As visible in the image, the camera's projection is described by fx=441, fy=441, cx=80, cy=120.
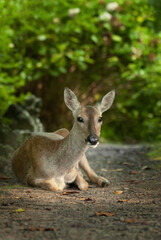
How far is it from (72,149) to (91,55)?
7453 mm

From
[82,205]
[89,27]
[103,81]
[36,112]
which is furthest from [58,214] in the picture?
[103,81]

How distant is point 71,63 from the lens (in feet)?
38.7

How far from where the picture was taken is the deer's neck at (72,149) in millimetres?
5098

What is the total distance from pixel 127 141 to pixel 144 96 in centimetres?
164

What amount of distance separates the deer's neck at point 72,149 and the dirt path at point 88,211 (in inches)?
14.0

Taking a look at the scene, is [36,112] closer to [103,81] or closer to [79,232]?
[103,81]

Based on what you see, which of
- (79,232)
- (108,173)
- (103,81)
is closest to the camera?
(79,232)

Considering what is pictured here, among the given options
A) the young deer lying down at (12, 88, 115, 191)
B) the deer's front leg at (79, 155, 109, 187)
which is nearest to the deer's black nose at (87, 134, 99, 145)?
the young deer lying down at (12, 88, 115, 191)

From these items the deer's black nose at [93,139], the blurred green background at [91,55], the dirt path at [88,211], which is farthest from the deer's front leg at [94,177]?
the blurred green background at [91,55]

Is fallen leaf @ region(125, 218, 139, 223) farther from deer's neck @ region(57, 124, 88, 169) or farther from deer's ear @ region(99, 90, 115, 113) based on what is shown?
deer's ear @ region(99, 90, 115, 113)

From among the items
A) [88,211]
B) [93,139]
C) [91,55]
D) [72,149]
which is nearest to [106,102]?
[72,149]

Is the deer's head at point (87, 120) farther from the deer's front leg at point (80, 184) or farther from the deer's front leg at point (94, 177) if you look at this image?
the deer's front leg at point (94, 177)

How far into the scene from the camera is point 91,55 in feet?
40.4

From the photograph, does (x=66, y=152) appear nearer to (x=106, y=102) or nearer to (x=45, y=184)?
(x=45, y=184)
